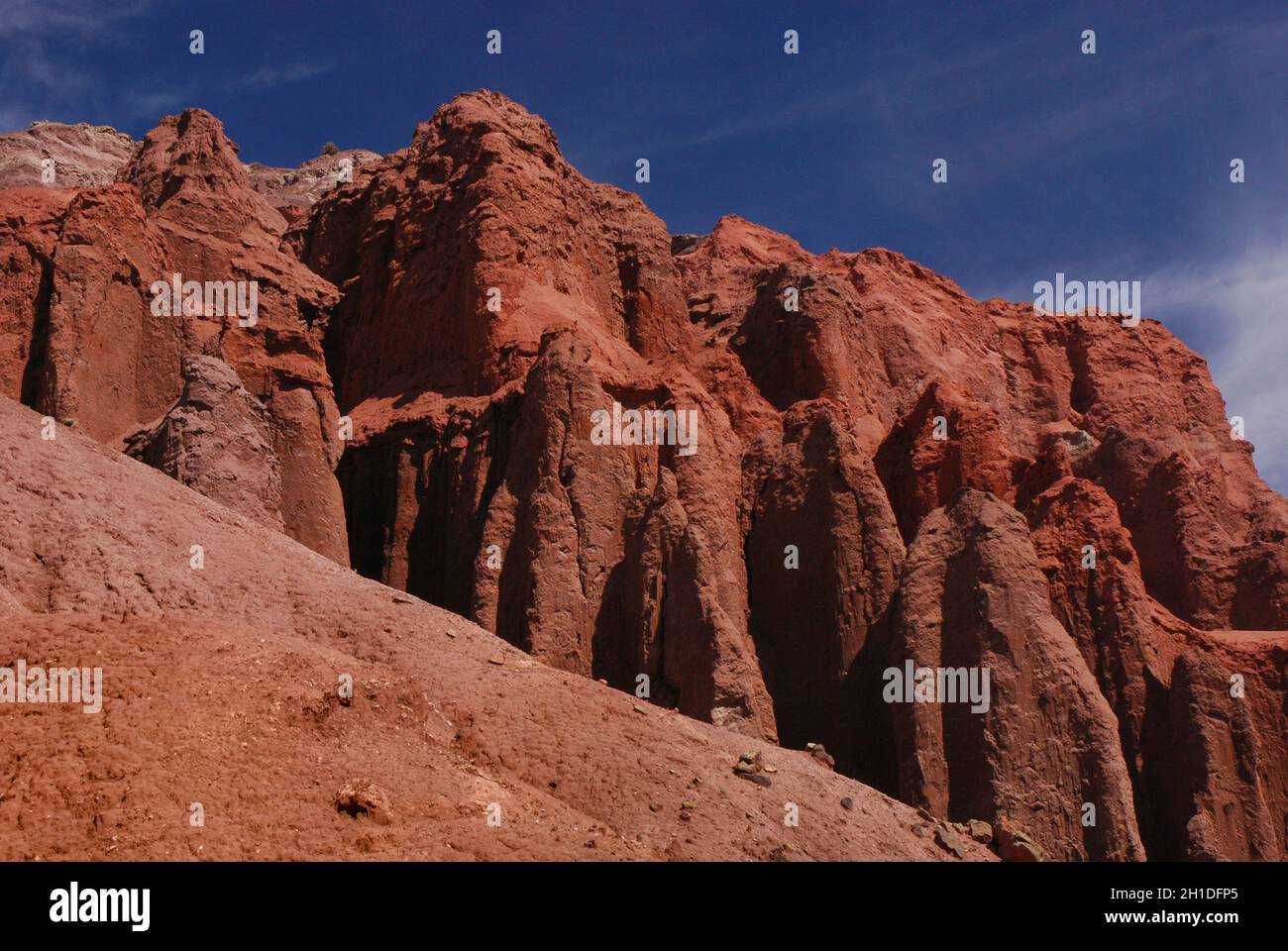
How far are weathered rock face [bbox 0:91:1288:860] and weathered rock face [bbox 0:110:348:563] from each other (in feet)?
0.27

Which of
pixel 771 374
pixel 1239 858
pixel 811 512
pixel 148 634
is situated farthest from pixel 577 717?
pixel 771 374

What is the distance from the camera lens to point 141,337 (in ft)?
107

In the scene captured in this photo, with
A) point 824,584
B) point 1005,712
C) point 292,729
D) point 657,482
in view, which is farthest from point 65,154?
point 292,729

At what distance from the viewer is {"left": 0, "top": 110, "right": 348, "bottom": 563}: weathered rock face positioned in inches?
1209

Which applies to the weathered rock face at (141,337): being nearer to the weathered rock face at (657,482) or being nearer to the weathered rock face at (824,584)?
the weathered rock face at (657,482)

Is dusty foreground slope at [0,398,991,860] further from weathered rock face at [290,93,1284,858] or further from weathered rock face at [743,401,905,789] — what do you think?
weathered rock face at [743,401,905,789]

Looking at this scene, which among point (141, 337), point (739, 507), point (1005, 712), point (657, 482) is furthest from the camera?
point (739, 507)

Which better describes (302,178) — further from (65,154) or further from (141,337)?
(141,337)

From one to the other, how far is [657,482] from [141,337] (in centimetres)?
1115

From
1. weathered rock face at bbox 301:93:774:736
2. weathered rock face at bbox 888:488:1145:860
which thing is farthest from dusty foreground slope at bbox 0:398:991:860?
weathered rock face at bbox 301:93:774:736

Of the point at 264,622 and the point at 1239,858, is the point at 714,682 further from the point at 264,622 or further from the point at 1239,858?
the point at 1239,858

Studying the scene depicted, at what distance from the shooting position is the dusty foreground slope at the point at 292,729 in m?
14.0

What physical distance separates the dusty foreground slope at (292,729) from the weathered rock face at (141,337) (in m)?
7.34

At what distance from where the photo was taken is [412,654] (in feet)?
68.1
